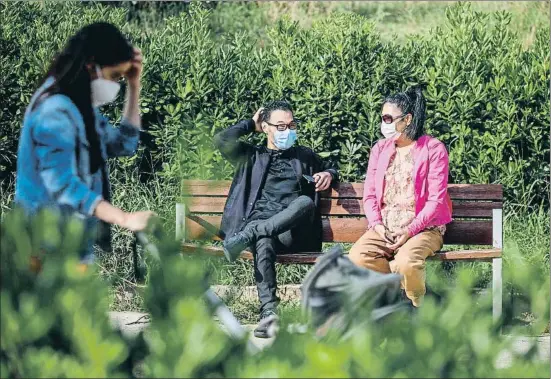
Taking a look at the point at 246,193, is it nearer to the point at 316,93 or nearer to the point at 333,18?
the point at 316,93

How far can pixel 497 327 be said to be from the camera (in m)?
2.37

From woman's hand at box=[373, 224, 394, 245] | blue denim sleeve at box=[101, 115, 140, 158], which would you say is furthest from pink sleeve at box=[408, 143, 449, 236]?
blue denim sleeve at box=[101, 115, 140, 158]

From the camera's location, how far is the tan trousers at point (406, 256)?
639 cm

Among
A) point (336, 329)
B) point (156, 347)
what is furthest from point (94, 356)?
point (336, 329)

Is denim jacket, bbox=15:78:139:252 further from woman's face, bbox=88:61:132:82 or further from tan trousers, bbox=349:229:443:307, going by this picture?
tan trousers, bbox=349:229:443:307

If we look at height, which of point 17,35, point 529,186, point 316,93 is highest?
point 17,35

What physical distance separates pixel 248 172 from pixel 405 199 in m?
1.05

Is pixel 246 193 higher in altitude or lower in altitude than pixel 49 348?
lower

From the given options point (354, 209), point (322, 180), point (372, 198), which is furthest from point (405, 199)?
point (354, 209)

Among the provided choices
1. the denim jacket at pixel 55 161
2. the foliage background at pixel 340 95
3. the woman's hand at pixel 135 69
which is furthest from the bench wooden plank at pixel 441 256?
the denim jacket at pixel 55 161

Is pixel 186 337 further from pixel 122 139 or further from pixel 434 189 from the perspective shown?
pixel 434 189

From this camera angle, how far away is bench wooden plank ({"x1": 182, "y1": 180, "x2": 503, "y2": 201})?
7203 mm

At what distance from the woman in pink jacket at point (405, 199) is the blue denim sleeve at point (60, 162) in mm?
2968

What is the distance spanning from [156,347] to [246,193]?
4887mm
